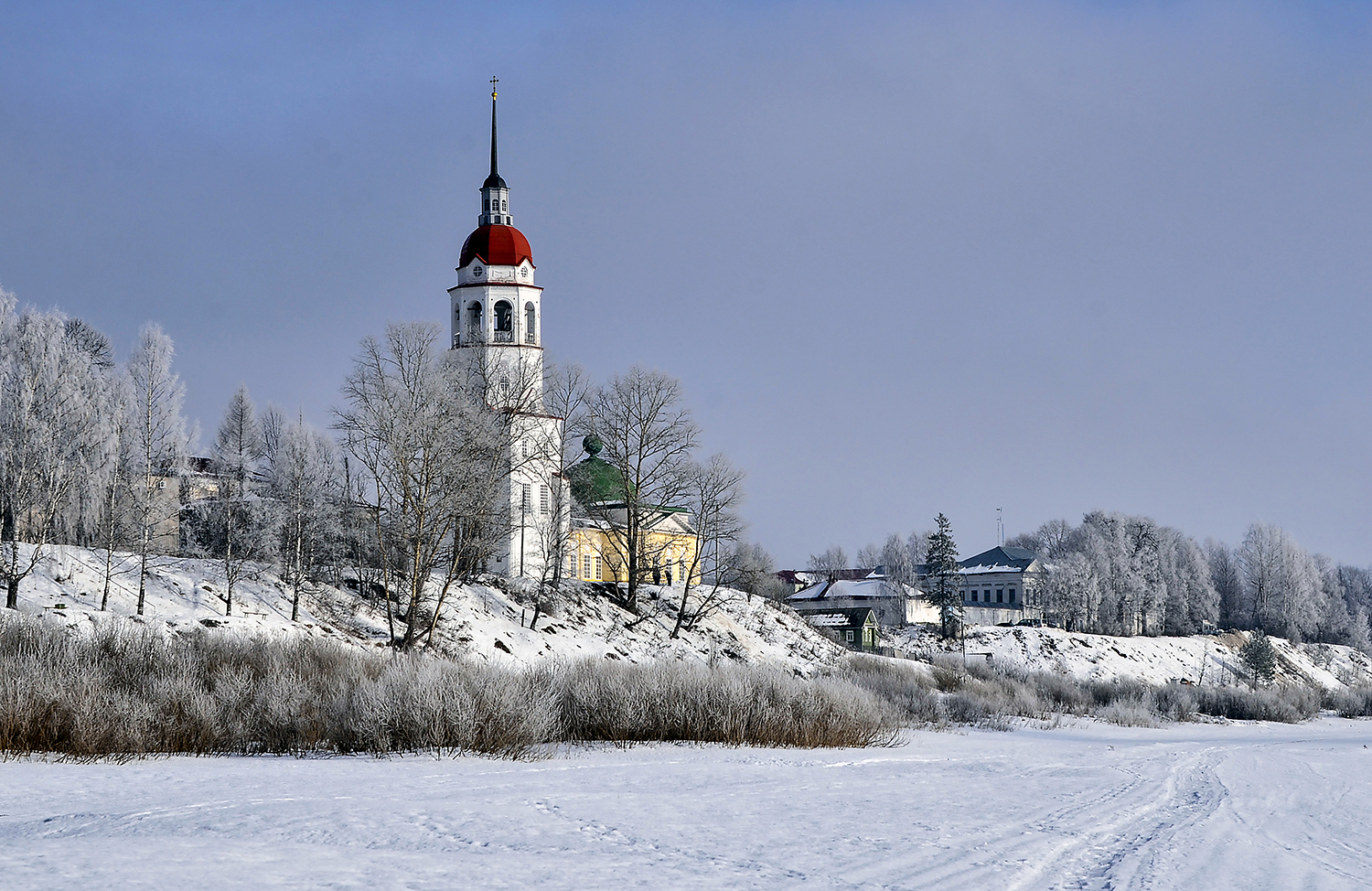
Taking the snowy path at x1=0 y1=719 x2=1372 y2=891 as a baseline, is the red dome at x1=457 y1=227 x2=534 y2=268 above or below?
above

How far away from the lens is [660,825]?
7805 millimetres

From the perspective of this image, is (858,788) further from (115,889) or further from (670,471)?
(670,471)

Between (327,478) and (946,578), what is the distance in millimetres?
45234

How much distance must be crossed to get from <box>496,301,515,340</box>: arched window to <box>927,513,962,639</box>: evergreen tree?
1248 inches

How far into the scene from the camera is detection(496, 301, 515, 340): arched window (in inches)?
2427

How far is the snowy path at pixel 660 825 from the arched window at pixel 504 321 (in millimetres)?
49864

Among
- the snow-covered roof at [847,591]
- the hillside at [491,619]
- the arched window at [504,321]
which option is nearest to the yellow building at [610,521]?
the hillside at [491,619]

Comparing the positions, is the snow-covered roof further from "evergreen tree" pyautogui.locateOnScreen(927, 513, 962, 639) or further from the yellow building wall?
the yellow building wall

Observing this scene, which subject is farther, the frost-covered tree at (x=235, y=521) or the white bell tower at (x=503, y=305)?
the white bell tower at (x=503, y=305)

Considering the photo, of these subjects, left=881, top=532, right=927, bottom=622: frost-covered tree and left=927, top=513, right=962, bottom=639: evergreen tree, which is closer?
left=927, top=513, right=962, bottom=639: evergreen tree

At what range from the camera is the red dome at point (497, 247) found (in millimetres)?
62156

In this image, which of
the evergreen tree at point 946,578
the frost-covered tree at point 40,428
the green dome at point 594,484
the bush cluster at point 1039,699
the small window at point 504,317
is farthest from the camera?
the evergreen tree at point 946,578

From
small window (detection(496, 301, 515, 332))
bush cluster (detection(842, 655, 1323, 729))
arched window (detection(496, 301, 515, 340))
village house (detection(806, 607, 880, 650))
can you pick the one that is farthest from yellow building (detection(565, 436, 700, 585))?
bush cluster (detection(842, 655, 1323, 729))

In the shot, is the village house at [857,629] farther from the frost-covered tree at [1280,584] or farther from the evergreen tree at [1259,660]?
the frost-covered tree at [1280,584]
